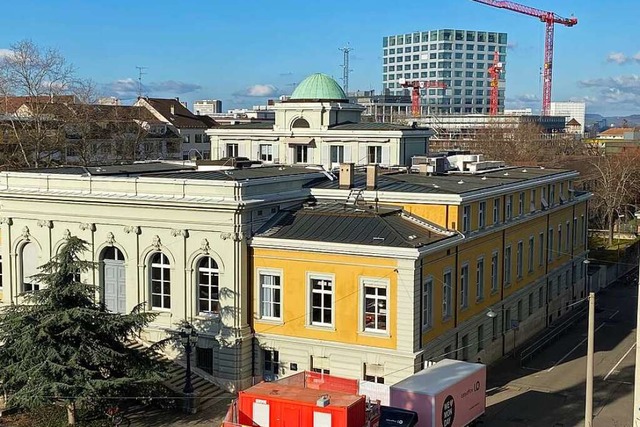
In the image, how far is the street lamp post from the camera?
32.7 meters

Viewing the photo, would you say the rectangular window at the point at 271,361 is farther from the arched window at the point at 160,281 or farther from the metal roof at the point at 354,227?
the metal roof at the point at 354,227

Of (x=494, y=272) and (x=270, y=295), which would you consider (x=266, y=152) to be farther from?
(x=270, y=295)

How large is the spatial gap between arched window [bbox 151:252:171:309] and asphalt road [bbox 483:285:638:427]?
46.0ft

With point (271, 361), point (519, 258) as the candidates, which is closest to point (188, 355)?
point (271, 361)

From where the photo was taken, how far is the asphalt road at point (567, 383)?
110 ft

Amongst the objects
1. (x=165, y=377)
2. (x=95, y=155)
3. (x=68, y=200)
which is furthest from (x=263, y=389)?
(x=95, y=155)

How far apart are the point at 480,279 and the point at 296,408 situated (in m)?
16.1

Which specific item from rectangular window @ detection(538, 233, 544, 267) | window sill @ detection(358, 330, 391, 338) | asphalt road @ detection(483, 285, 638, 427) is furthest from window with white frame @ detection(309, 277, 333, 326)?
rectangular window @ detection(538, 233, 544, 267)

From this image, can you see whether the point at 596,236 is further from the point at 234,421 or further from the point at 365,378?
the point at 234,421

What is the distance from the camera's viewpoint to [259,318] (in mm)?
35125

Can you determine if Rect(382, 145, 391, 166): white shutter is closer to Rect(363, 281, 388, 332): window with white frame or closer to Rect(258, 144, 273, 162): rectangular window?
Rect(258, 144, 273, 162): rectangular window

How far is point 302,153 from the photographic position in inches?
2338

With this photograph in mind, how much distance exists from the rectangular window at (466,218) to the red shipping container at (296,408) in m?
13.1

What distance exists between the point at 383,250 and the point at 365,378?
518cm
